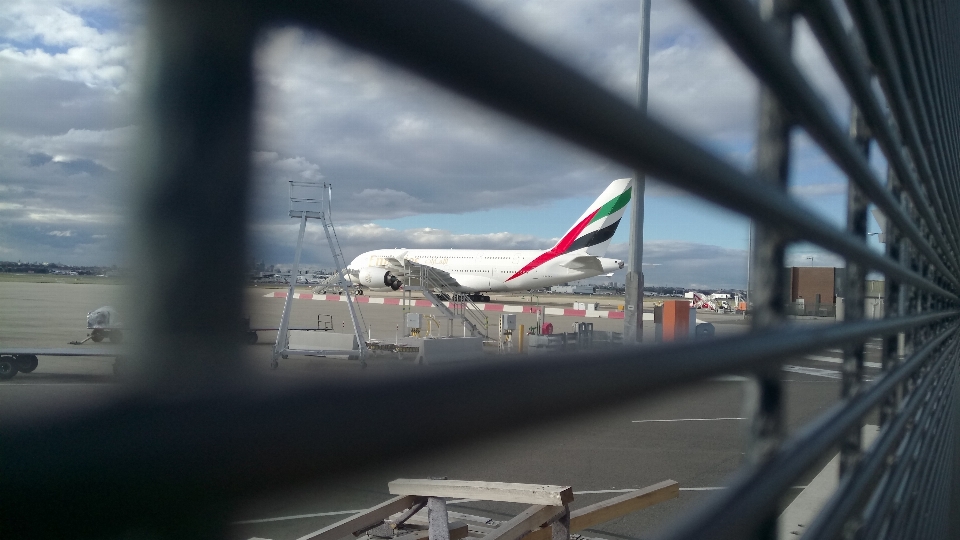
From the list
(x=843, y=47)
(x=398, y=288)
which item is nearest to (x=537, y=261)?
(x=398, y=288)

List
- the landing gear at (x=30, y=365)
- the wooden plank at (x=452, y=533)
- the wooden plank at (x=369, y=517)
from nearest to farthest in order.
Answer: the landing gear at (x=30, y=365)
the wooden plank at (x=369, y=517)
the wooden plank at (x=452, y=533)

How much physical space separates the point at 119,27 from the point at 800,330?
91 centimetres

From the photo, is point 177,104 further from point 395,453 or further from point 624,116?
point 624,116

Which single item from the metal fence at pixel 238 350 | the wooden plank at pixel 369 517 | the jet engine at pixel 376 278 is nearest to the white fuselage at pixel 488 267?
the jet engine at pixel 376 278

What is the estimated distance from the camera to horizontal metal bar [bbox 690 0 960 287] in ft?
2.16

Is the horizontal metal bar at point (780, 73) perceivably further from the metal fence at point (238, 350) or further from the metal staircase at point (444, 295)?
the metal staircase at point (444, 295)

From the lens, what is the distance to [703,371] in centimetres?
68

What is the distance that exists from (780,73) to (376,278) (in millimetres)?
30122

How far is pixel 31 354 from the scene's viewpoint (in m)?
0.36

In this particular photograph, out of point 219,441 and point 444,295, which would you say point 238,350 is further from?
point 444,295

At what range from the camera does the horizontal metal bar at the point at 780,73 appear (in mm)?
659

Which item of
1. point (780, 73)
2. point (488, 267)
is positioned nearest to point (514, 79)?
point (780, 73)

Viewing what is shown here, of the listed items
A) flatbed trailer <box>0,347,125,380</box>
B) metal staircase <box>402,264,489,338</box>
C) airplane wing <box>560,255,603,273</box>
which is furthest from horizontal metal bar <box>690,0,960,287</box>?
airplane wing <box>560,255,603,273</box>

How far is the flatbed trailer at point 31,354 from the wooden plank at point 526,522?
2913 mm
